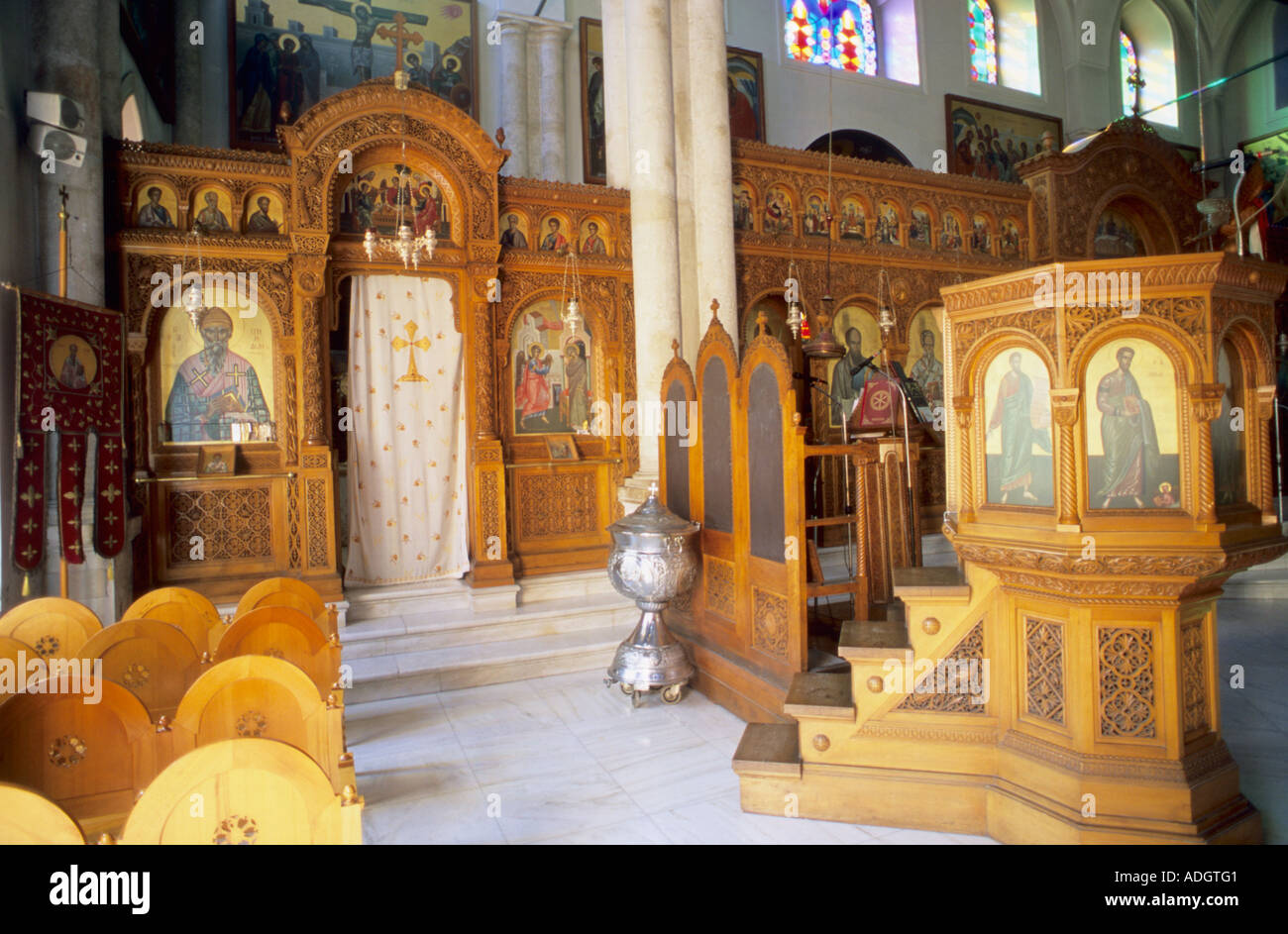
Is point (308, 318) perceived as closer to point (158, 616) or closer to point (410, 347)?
point (410, 347)

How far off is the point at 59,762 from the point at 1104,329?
3785 mm

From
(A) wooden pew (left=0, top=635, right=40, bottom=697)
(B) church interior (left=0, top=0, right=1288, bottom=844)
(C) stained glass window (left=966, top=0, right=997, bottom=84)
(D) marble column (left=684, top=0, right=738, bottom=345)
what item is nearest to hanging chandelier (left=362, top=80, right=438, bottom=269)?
(B) church interior (left=0, top=0, right=1288, bottom=844)

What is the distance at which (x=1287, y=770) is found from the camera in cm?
374

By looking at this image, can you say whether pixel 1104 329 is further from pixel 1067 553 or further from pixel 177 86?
pixel 177 86

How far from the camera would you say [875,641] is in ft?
11.5

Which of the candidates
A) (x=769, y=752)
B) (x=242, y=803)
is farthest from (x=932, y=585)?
(x=242, y=803)

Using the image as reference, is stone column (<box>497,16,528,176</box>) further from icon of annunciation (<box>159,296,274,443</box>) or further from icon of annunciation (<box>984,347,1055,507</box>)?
icon of annunciation (<box>984,347,1055,507</box>)

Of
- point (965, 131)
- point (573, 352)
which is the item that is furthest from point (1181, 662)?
point (965, 131)

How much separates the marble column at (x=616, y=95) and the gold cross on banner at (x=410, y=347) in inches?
94.7

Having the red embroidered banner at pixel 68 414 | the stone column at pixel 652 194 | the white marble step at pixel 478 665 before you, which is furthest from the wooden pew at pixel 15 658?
the stone column at pixel 652 194

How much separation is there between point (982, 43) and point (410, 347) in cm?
1247

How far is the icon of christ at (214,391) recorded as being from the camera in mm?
6121

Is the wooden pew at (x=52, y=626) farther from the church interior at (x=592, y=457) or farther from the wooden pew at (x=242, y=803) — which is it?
the wooden pew at (x=242, y=803)

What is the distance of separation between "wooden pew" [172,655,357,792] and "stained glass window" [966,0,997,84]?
49.4 ft
